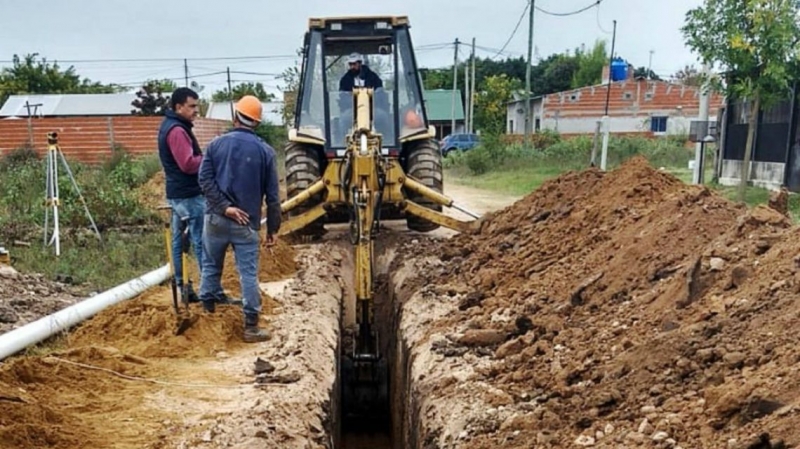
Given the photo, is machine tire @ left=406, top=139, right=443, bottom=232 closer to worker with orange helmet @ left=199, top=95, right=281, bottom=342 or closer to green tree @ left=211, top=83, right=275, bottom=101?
worker with orange helmet @ left=199, top=95, right=281, bottom=342

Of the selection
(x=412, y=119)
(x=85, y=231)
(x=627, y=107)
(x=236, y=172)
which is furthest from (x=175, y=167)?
(x=627, y=107)

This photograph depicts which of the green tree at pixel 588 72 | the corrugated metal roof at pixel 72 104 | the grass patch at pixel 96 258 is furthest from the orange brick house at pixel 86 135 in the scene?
the green tree at pixel 588 72

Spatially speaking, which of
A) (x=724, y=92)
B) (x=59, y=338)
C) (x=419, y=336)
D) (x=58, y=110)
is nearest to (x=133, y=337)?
(x=59, y=338)

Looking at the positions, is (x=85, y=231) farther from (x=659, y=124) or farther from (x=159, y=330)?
(x=659, y=124)

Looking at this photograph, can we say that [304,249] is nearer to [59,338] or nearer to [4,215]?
[59,338]

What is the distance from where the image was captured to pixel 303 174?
9.03m

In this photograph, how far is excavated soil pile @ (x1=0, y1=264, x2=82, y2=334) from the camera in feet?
19.5

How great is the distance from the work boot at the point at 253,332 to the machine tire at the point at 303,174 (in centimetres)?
334

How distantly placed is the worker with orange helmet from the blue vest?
46cm

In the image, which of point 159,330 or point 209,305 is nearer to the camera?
point 159,330

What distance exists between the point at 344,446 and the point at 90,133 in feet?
56.5

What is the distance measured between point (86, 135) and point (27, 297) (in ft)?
52.4

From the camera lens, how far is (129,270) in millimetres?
7969

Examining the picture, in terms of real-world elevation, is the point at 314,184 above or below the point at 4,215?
above
